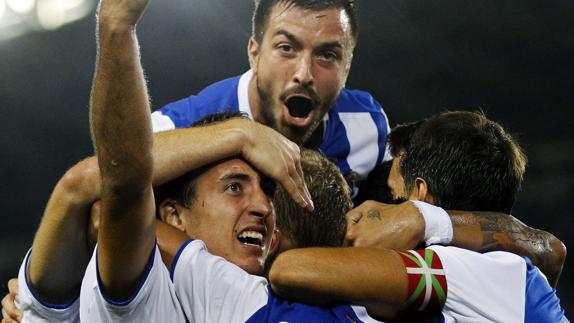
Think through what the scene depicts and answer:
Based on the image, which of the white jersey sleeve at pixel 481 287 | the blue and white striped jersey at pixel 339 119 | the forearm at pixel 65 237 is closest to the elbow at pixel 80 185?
the forearm at pixel 65 237

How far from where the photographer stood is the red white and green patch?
174cm

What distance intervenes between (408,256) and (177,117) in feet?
3.96

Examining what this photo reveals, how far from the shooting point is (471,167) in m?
2.18

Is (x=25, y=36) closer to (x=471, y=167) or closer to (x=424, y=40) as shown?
(x=424, y=40)

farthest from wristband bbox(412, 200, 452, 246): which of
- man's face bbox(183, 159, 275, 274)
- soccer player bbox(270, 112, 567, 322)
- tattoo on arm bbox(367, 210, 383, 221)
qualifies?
man's face bbox(183, 159, 275, 274)

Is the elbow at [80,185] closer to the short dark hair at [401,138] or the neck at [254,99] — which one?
the short dark hair at [401,138]

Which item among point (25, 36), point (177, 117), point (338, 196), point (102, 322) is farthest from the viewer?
point (25, 36)

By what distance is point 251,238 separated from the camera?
6.11ft

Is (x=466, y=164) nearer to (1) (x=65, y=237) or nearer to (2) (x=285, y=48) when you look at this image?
Result: (2) (x=285, y=48)

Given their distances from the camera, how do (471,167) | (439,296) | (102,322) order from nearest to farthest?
(102,322) → (439,296) → (471,167)

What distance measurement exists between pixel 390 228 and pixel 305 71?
806 mm

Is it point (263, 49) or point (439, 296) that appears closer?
point (439, 296)

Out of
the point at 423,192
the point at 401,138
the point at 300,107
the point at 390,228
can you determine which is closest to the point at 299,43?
the point at 300,107

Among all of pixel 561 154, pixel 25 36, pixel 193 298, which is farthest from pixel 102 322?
pixel 561 154
